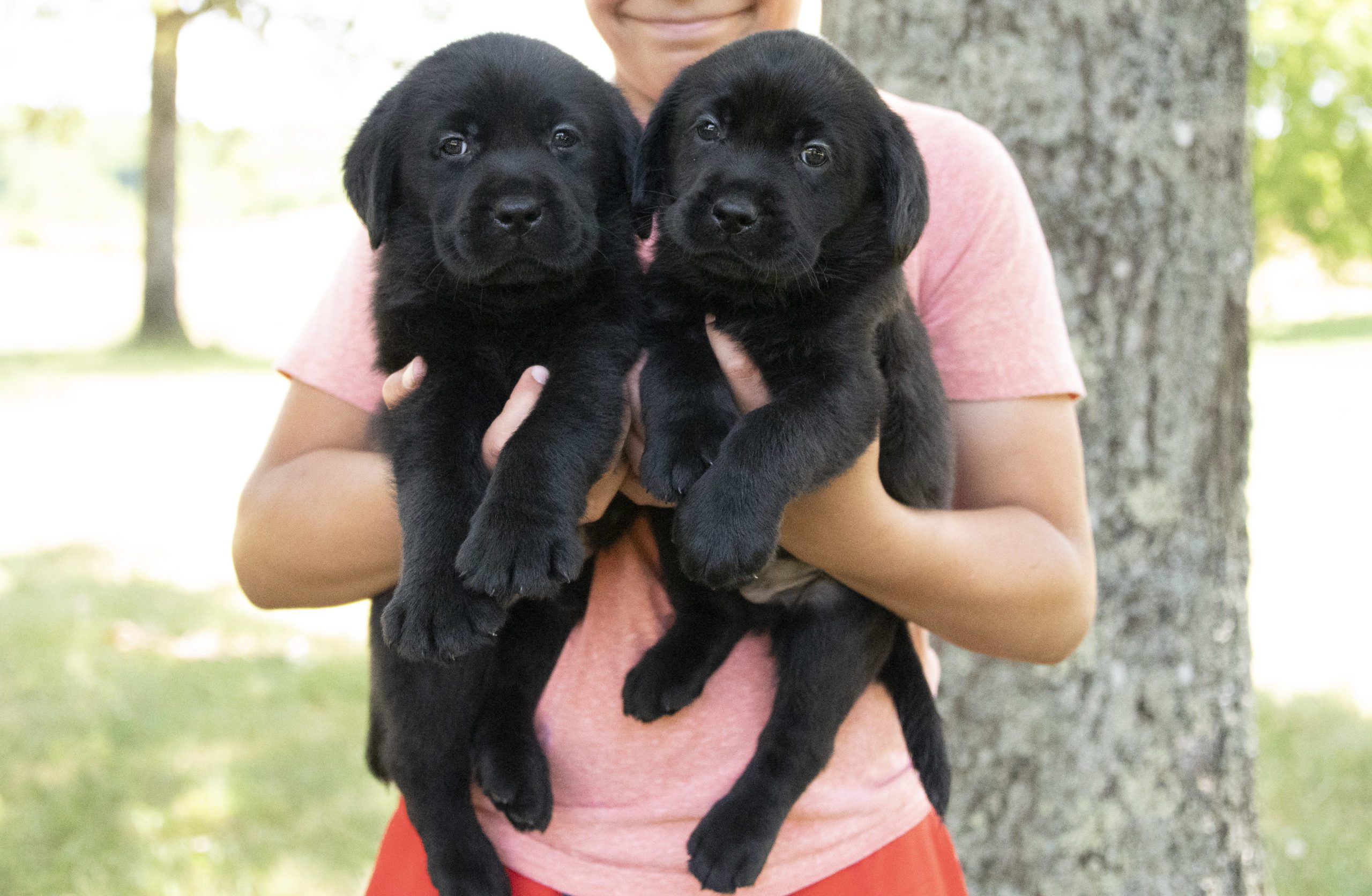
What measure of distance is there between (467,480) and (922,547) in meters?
0.64

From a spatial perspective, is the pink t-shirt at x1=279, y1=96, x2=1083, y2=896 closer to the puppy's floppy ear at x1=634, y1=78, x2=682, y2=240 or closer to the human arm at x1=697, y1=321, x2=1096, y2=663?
the human arm at x1=697, y1=321, x2=1096, y2=663

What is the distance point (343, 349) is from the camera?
1954 millimetres

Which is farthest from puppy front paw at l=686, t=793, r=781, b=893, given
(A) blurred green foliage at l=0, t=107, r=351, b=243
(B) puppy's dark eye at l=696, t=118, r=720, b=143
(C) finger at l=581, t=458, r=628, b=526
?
(A) blurred green foliage at l=0, t=107, r=351, b=243

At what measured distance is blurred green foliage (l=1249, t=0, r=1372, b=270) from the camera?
2470 centimetres

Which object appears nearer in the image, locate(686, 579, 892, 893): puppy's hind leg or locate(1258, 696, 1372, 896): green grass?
locate(686, 579, 892, 893): puppy's hind leg

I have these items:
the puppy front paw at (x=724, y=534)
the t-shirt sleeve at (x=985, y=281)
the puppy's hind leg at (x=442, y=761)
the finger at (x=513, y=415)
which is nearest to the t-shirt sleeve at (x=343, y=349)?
the finger at (x=513, y=415)

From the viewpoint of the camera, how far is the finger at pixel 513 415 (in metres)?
1.67

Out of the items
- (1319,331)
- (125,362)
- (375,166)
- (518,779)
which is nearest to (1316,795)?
(518,779)

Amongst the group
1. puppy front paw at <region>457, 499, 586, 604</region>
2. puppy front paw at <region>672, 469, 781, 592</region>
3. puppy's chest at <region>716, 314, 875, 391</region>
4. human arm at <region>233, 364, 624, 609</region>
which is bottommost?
human arm at <region>233, 364, 624, 609</region>

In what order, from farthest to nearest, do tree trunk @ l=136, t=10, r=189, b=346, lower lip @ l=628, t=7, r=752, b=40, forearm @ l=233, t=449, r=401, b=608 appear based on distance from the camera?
1. tree trunk @ l=136, t=10, r=189, b=346
2. lower lip @ l=628, t=7, r=752, b=40
3. forearm @ l=233, t=449, r=401, b=608

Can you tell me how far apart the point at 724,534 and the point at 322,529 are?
2.20ft

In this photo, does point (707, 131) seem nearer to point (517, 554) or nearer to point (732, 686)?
point (517, 554)

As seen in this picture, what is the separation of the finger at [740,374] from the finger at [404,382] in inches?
16.6

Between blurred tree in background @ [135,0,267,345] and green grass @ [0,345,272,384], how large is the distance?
60 centimetres
